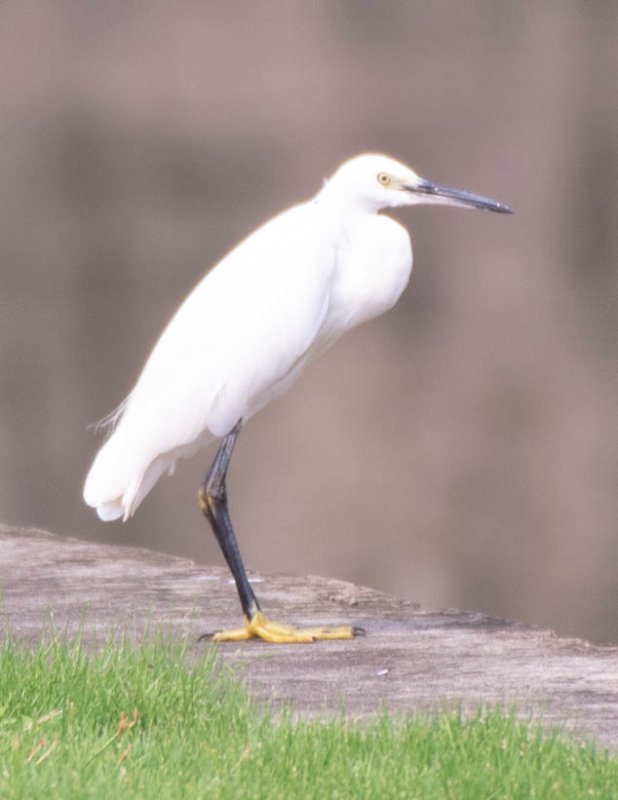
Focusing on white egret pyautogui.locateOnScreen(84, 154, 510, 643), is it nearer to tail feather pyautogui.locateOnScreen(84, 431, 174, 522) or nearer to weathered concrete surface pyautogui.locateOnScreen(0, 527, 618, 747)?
tail feather pyautogui.locateOnScreen(84, 431, 174, 522)

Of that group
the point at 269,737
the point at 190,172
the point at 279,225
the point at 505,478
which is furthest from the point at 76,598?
the point at 190,172

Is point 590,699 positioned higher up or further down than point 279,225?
further down

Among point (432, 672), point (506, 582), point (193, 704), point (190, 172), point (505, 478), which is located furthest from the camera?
point (190, 172)

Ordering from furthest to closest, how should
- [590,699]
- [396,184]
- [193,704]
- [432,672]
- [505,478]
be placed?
[505,478]
[396,184]
[432,672]
[590,699]
[193,704]

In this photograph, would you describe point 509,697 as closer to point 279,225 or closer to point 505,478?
point 279,225

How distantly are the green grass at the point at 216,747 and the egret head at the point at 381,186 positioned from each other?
1.51 meters

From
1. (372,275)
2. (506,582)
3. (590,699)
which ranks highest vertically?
(372,275)

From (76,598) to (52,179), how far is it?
29.1 feet

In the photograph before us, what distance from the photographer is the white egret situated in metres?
5.12

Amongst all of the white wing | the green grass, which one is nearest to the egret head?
the white wing

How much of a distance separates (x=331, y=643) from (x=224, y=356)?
727 mm

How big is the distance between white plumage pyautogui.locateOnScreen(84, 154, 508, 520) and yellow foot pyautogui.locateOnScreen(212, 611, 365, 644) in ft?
1.37

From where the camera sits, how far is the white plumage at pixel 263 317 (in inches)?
202

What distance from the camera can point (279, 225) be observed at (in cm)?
530
